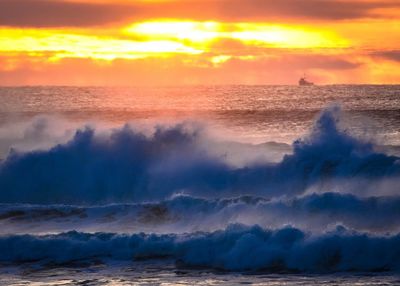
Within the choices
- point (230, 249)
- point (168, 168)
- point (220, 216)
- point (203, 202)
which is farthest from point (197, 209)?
point (168, 168)

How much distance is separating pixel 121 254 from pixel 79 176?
24.4ft

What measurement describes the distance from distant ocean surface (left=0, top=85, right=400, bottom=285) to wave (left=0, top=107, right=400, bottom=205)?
3 cm

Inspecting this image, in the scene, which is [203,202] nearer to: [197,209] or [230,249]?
[197,209]

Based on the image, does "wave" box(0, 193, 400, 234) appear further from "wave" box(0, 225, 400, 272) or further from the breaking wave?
"wave" box(0, 225, 400, 272)

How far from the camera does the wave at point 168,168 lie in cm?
2102

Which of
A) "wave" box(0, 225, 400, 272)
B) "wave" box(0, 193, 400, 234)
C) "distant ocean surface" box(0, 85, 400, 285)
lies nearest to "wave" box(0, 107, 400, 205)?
"distant ocean surface" box(0, 85, 400, 285)

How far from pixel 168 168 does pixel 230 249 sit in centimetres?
732

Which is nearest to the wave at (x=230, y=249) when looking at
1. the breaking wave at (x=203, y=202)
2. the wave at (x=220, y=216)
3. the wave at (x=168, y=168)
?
the breaking wave at (x=203, y=202)

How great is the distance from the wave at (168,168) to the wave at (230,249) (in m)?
4.98

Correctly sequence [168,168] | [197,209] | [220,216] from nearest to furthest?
[220,216] < [197,209] < [168,168]

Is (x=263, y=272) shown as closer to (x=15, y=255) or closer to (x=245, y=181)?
(x=15, y=255)

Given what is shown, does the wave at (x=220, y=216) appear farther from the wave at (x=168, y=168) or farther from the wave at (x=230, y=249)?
the wave at (x=168, y=168)

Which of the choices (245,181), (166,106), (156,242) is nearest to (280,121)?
(166,106)

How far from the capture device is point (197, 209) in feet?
59.3
